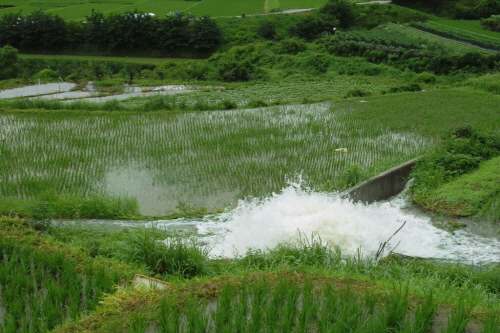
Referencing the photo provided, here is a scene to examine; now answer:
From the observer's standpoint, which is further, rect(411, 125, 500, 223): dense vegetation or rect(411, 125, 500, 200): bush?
rect(411, 125, 500, 200): bush

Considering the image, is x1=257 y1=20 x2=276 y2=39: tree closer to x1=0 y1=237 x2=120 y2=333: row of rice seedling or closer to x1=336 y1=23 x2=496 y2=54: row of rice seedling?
x1=336 y1=23 x2=496 y2=54: row of rice seedling

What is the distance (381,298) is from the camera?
10.4 ft

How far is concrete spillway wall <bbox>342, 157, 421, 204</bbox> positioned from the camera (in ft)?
20.3

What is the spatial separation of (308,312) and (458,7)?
108ft

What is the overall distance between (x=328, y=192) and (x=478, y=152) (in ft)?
8.99

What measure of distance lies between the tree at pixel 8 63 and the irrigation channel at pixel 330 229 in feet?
64.3

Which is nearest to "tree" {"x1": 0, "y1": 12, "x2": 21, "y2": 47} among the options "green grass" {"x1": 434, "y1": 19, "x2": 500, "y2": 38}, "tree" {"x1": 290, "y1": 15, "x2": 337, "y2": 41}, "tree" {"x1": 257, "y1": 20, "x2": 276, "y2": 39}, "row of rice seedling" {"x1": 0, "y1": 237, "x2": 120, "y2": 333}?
"tree" {"x1": 257, "y1": 20, "x2": 276, "y2": 39}

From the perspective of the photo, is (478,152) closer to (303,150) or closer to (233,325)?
(303,150)

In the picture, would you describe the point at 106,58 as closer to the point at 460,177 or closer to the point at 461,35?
the point at 461,35

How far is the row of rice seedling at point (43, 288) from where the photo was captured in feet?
10.6

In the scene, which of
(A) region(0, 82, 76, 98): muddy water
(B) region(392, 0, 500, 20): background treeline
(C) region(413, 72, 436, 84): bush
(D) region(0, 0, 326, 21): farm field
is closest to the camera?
(A) region(0, 82, 76, 98): muddy water

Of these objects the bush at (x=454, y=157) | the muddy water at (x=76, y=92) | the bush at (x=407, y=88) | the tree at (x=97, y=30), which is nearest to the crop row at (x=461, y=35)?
the bush at (x=407, y=88)

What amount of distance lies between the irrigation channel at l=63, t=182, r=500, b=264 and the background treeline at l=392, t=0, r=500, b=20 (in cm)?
2903

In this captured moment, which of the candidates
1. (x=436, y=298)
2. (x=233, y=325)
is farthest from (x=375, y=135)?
(x=233, y=325)
